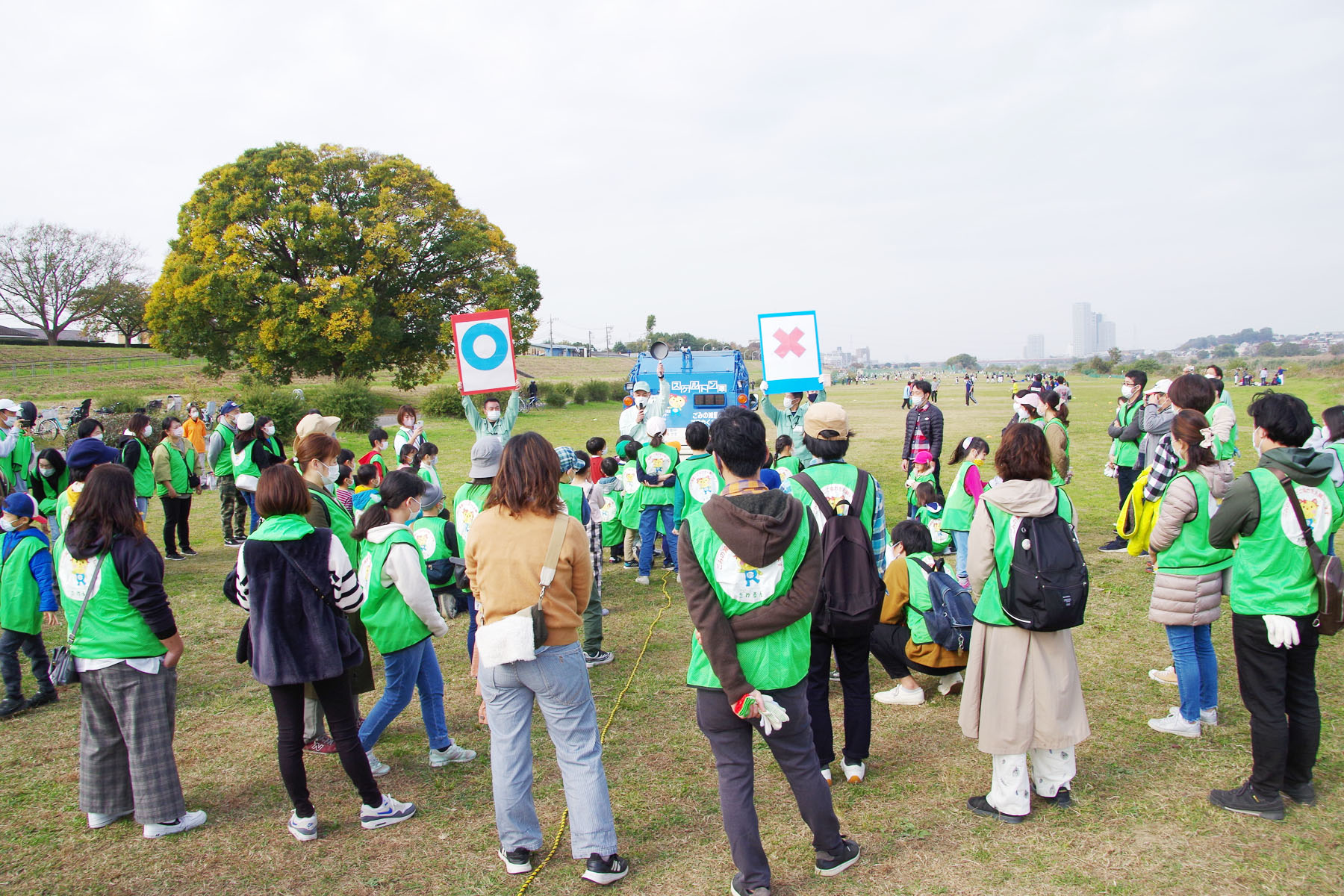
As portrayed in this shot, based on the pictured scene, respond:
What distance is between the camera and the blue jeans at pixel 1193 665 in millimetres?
4270

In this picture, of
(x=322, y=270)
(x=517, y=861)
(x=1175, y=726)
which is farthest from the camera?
(x=322, y=270)

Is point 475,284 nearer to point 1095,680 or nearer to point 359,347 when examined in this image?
point 359,347

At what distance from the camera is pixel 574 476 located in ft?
23.0

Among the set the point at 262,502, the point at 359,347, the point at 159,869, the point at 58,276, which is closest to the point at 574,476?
the point at 262,502

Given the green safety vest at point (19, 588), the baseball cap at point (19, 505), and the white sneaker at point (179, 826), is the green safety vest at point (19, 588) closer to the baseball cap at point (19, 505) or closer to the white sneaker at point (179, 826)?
the baseball cap at point (19, 505)

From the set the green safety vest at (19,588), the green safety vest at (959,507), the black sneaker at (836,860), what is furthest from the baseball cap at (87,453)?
the green safety vest at (959,507)

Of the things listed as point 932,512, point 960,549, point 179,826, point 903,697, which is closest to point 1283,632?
point 903,697

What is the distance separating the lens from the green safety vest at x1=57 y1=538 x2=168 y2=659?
3.52m

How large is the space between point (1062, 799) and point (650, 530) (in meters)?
4.84

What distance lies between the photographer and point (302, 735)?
3.54 meters

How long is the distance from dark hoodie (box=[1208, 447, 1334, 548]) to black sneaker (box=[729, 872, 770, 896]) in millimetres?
2591

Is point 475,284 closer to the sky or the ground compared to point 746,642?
closer to the sky

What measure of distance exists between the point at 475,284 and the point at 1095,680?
27.7m

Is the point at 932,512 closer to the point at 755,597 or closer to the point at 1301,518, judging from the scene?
the point at 1301,518
